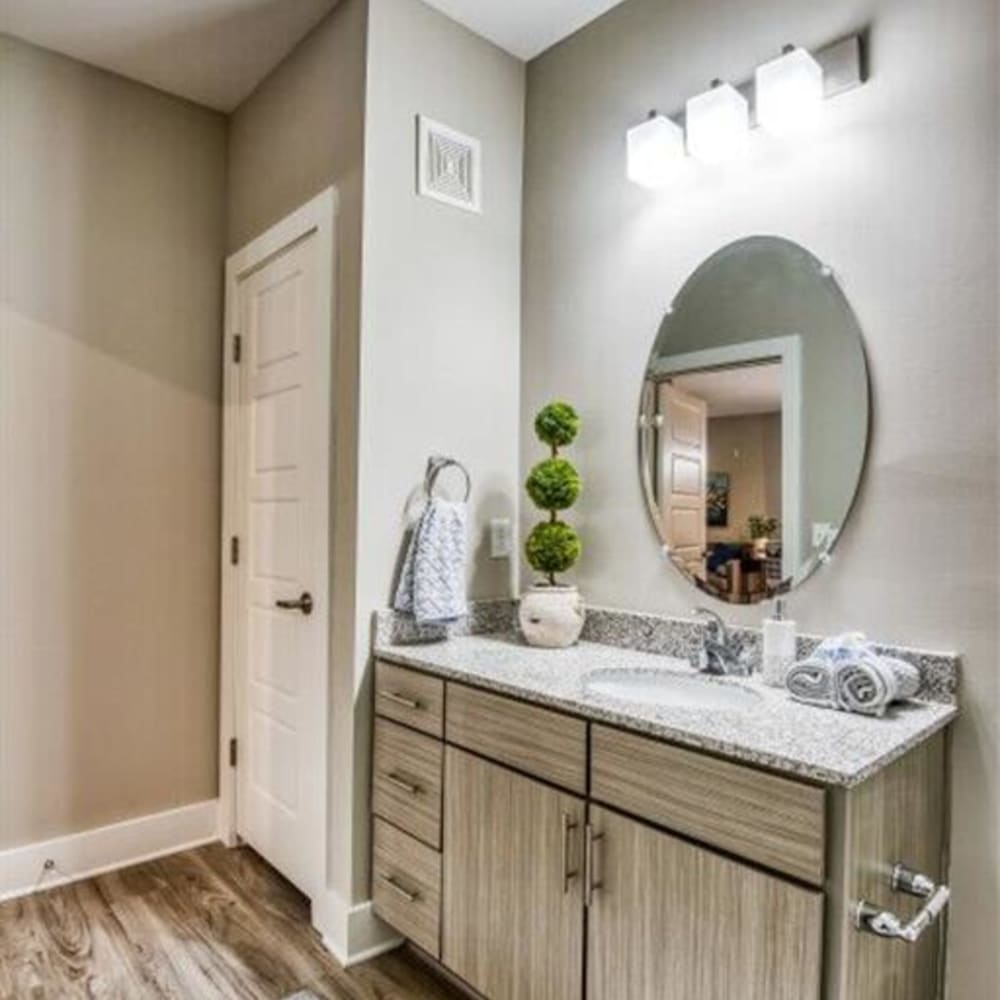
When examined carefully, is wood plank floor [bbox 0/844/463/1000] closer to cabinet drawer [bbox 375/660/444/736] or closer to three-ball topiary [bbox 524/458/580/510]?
cabinet drawer [bbox 375/660/444/736]

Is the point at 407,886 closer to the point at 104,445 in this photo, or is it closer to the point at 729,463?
the point at 729,463

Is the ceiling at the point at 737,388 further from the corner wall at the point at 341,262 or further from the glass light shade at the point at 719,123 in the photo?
the corner wall at the point at 341,262

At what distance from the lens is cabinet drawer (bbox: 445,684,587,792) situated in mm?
1519

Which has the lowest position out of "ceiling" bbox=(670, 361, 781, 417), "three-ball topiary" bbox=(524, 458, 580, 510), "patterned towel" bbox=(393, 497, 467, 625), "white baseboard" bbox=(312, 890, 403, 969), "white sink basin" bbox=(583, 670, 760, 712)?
"white baseboard" bbox=(312, 890, 403, 969)

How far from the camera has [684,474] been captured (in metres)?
2.01

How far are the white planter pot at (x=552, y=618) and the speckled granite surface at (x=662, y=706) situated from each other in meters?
0.04

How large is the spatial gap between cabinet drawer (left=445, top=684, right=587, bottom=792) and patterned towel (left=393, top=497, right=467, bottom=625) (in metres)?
0.28

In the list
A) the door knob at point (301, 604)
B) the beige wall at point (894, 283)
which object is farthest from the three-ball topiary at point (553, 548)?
the door knob at point (301, 604)

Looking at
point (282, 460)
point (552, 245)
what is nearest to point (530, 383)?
point (552, 245)

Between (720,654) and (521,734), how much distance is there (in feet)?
1.69

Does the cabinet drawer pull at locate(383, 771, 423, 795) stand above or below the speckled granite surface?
below

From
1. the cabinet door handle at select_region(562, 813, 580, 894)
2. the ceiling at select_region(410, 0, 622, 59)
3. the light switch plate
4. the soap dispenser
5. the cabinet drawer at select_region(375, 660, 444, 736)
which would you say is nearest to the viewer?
the cabinet door handle at select_region(562, 813, 580, 894)

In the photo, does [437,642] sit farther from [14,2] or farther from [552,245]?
[14,2]

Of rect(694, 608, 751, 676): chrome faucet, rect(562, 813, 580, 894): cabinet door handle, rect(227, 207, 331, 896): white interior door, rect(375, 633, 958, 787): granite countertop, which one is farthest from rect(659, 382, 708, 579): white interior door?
rect(227, 207, 331, 896): white interior door
